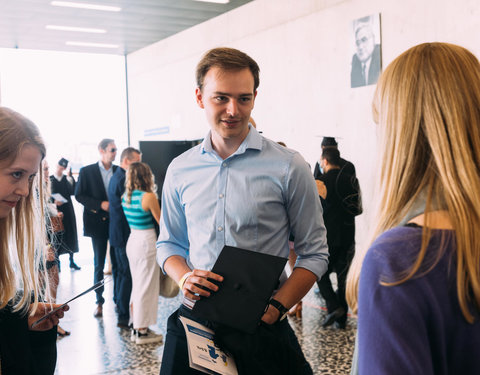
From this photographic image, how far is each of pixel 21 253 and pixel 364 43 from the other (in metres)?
4.81

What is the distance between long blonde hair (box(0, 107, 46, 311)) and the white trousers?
2954 mm

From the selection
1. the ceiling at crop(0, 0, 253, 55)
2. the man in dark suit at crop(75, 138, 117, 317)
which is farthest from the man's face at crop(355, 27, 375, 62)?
the ceiling at crop(0, 0, 253, 55)

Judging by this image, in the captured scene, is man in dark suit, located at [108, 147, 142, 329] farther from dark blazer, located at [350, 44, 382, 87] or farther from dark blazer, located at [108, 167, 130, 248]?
dark blazer, located at [350, 44, 382, 87]

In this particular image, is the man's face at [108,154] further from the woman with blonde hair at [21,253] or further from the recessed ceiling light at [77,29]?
the recessed ceiling light at [77,29]

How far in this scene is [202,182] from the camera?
190 centimetres

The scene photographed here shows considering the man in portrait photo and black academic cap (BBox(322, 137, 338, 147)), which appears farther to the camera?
the man in portrait photo

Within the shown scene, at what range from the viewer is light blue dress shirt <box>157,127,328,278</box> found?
177 cm

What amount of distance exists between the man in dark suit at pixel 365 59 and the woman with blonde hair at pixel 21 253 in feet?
14.6

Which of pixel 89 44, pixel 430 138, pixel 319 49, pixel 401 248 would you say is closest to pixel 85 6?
pixel 89 44

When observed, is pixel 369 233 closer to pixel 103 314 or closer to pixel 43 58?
pixel 103 314

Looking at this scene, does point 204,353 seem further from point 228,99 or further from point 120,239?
point 120,239

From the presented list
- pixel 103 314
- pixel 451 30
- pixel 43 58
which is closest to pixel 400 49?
pixel 451 30

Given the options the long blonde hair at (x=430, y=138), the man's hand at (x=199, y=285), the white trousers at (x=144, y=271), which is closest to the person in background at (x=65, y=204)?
the white trousers at (x=144, y=271)

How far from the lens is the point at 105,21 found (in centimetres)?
925
